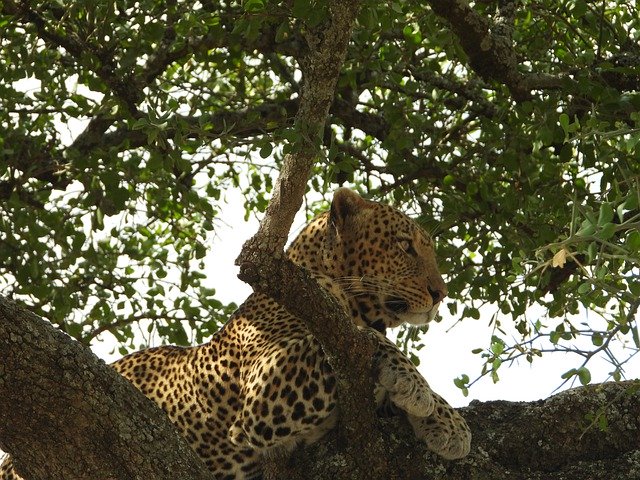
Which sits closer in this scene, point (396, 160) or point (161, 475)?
point (161, 475)

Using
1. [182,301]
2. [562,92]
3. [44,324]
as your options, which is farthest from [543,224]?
[44,324]

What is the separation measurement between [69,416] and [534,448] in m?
2.37

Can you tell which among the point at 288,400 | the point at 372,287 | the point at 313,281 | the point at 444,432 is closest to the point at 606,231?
the point at 313,281

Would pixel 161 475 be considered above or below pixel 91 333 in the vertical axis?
below

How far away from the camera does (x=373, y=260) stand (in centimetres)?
723

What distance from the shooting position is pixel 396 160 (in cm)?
827

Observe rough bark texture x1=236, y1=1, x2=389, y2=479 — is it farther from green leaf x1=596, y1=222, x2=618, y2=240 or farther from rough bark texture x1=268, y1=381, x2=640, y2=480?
green leaf x1=596, y1=222, x2=618, y2=240

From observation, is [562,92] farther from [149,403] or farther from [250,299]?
[149,403]

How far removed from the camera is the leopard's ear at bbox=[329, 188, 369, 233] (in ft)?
23.4

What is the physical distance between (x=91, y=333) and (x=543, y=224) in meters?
3.65

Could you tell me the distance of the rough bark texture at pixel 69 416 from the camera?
4539mm

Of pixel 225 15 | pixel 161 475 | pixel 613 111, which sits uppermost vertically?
pixel 225 15

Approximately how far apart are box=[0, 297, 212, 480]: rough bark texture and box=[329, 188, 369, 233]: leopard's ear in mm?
2581

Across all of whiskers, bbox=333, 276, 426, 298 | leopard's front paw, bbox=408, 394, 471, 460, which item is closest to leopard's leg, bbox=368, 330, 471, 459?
leopard's front paw, bbox=408, 394, 471, 460
